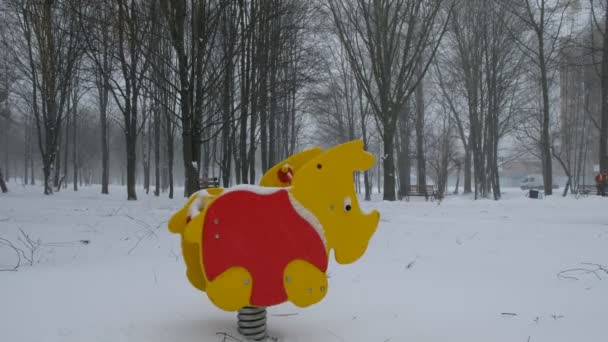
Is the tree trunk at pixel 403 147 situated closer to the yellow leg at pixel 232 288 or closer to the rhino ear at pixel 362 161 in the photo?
the rhino ear at pixel 362 161

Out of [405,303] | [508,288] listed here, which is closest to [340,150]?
[405,303]

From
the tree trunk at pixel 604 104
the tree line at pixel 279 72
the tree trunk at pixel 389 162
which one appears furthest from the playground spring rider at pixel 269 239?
the tree trunk at pixel 604 104

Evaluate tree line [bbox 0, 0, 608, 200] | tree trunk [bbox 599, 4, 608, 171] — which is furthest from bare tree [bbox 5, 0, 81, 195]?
tree trunk [bbox 599, 4, 608, 171]

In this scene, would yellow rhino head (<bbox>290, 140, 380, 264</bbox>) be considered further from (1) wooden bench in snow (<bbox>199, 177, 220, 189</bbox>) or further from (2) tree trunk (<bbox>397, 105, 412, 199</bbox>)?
(2) tree trunk (<bbox>397, 105, 412, 199</bbox>)

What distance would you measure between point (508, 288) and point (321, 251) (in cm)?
216

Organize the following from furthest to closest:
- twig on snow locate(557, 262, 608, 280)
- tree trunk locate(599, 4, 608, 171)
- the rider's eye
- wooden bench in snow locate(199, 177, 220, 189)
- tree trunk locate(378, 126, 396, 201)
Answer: wooden bench in snow locate(199, 177, 220, 189) → tree trunk locate(378, 126, 396, 201) → tree trunk locate(599, 4, 608, 171) → twig on snow locate(557, 262, 608, 280) → the rider's eye

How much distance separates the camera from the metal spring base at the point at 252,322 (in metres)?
2.63

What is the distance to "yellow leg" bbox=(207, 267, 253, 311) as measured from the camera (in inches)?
95.2

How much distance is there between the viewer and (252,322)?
264 cm

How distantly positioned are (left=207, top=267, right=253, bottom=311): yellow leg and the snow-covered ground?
35 centimetres

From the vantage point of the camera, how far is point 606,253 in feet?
15.6

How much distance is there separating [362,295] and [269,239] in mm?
1520

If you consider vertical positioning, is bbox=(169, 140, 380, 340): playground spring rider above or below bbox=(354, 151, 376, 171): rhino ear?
below

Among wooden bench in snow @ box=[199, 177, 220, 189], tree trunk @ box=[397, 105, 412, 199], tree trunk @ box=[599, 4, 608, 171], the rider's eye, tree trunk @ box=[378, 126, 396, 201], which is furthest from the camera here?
tree trunk @ box=[397, 105, 412, 199]
